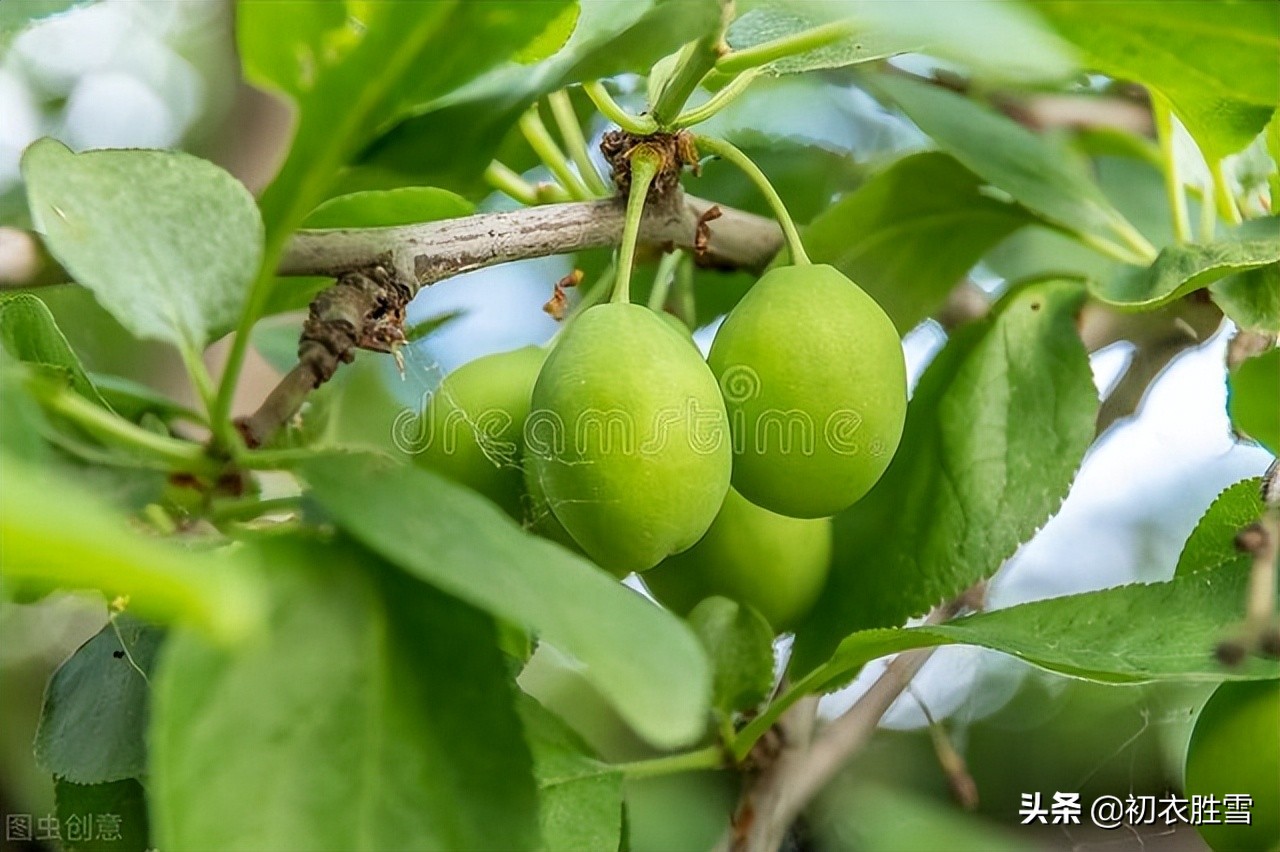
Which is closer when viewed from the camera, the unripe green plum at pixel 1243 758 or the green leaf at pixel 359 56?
the green leaf at pixel 359 56

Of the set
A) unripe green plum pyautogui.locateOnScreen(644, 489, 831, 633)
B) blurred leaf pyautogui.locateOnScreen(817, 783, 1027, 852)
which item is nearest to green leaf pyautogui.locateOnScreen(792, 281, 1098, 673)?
unripe green plum pyautogui.locateOnScreen(644, 489, 831, 633)

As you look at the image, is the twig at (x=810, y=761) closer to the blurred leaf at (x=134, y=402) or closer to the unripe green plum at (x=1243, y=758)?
the unripe green plum at (x=1243, y=758)

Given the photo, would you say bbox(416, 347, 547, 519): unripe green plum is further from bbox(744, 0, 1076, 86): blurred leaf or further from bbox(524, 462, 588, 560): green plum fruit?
bbox(744, 0, 1076, 86): blurred leaf

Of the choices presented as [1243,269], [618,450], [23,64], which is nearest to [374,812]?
[618,450]

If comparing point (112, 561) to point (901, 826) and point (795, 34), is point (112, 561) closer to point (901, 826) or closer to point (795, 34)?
point (795, 34)

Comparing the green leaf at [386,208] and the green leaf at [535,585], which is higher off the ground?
the green leaf at [386,208]

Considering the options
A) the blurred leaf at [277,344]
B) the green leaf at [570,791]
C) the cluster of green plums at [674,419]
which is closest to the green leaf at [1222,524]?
the cluster of green plums at [674,419]
